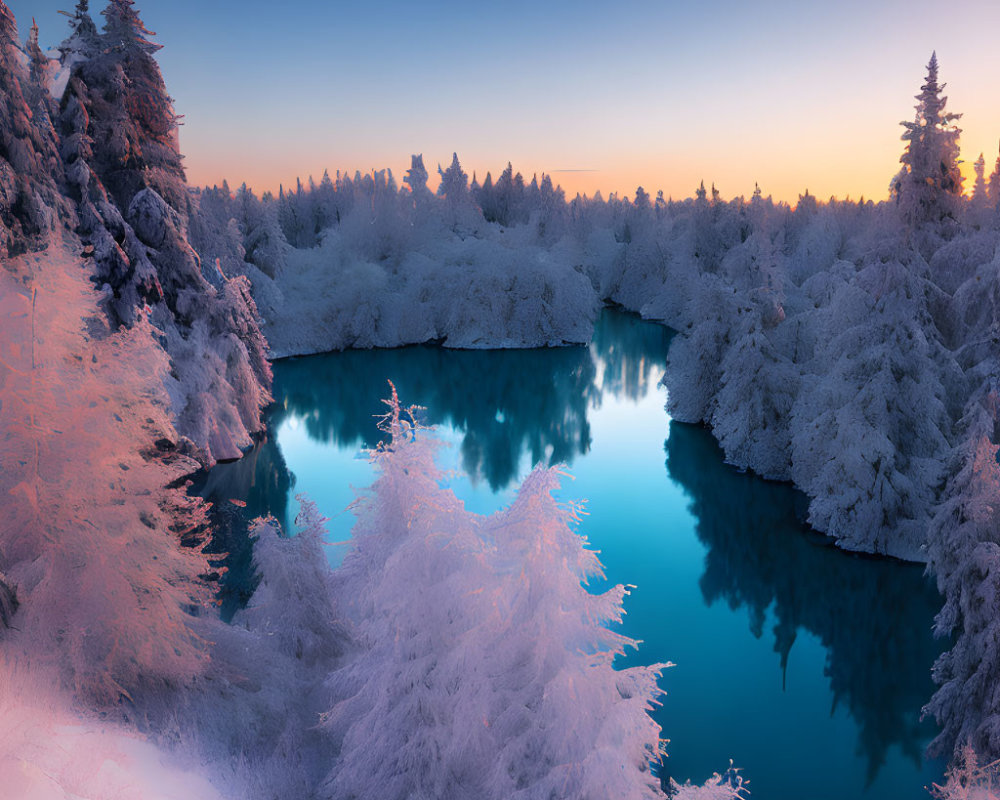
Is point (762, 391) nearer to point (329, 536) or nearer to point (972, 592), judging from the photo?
point (972, 592)

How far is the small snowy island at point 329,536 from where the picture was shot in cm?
819

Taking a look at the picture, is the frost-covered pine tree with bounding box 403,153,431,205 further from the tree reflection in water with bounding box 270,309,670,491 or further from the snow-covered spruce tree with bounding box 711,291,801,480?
the snow-covered spruce tree with bounding box 711,291,801,480

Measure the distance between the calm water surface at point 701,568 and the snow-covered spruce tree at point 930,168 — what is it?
10.7m

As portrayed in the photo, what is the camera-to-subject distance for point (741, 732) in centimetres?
1366

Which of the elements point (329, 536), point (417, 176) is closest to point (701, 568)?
point (329, 536)

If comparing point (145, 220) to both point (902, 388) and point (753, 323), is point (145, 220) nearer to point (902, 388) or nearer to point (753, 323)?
point (753, 323)

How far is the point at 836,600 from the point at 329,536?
16.3m

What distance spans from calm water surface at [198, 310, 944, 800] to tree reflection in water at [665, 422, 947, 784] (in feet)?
0.18

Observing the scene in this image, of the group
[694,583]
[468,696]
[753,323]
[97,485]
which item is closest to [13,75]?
[97,485]

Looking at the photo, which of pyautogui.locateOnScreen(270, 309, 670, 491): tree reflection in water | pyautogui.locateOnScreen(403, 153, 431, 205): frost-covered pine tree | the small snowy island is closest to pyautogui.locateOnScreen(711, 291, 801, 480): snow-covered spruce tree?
the small snowy island

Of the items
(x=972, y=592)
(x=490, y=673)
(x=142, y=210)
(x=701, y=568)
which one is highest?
(x=142, y=210)

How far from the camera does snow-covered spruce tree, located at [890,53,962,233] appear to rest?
17.7 metres

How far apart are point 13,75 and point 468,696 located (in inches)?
809

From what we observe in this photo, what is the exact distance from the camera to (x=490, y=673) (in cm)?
850
